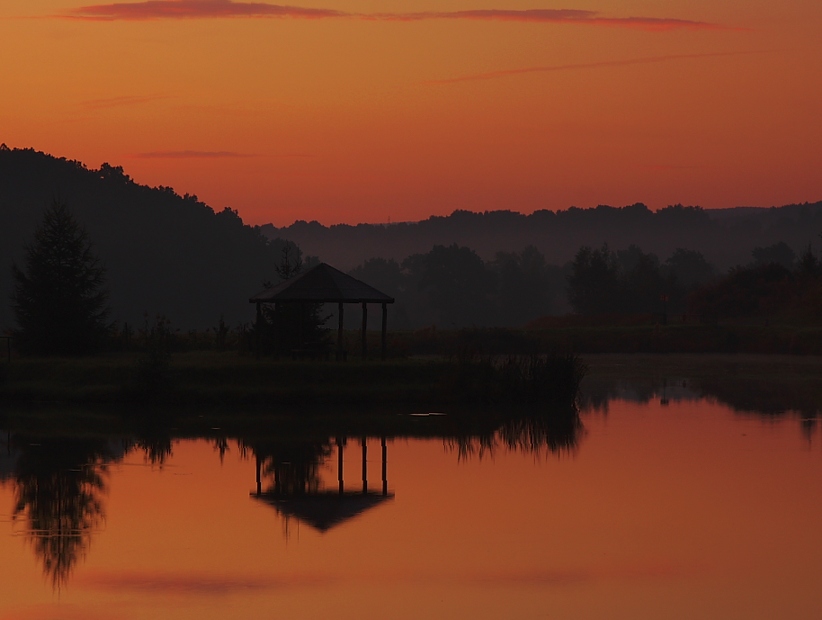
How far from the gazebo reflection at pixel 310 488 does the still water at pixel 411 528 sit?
0.17ft

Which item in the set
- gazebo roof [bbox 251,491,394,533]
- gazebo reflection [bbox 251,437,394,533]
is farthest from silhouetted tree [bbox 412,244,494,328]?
gazebo roof [bbox 251,491,394,533]

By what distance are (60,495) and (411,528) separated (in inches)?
216

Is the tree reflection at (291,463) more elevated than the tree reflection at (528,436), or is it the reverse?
the tree reflection at (528,436)

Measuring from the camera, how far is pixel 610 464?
72.7ft

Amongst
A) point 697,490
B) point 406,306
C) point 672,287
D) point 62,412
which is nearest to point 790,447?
point 697,490

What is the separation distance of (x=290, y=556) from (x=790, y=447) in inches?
522

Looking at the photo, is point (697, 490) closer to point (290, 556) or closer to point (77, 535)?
point (290, 556)

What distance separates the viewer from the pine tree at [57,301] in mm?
38219

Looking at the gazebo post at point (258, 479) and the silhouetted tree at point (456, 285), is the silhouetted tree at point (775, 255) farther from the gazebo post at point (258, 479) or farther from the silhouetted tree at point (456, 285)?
the gazebo post at point (258, 479)

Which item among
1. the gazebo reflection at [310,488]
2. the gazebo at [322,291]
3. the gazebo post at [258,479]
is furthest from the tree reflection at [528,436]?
the gazebo at [322,291]

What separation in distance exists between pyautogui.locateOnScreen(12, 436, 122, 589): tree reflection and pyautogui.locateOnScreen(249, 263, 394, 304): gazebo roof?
1088cm

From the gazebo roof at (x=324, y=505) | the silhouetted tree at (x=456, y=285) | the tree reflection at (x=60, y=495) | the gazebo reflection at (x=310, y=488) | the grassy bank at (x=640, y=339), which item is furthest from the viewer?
the silhouetted tree at (x=456, y=285)

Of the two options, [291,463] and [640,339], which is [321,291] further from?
[640,339]

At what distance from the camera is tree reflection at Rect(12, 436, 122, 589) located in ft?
48.2
